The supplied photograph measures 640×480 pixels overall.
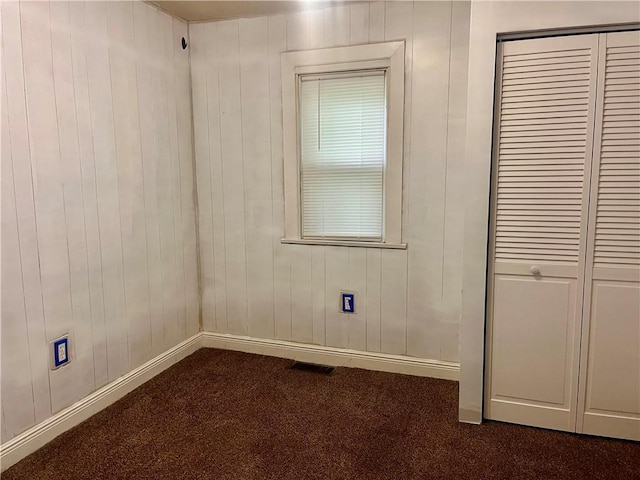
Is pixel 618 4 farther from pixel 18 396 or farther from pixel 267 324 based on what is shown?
pixel 18 396

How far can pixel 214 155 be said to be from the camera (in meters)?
3.12

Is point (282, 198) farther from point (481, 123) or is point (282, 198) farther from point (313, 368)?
point (481, 123)

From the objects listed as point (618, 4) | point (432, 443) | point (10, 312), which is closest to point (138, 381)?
point (10, 312)

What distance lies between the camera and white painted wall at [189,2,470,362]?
102 inches

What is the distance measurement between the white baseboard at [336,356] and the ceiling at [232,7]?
220 centimetres

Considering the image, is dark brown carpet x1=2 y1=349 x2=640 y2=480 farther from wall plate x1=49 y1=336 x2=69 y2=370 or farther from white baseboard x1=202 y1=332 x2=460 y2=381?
wall plate x1=49 y1=336 x2=69 y2=370

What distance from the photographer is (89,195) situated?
2.32 metres

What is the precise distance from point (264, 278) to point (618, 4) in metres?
2.44

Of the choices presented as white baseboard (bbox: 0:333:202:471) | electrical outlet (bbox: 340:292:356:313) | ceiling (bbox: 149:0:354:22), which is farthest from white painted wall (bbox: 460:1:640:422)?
white baseboard (bbox: 0:333:202:471)

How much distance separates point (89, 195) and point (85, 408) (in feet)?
3.67

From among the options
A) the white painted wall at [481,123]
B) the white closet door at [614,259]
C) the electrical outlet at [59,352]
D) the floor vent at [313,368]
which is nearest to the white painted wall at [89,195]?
the electrical outlet at [59,352]

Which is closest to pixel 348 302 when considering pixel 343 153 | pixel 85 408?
pixel 343 153

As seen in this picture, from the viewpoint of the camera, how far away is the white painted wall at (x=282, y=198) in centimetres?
259

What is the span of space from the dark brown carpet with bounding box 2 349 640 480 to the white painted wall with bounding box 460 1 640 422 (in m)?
0.28
